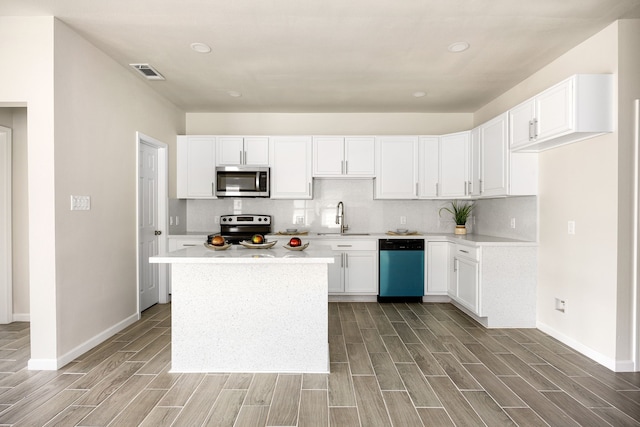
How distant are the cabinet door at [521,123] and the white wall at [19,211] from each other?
511 cm

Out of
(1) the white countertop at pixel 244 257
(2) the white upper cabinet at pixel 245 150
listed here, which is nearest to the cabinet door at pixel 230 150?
(2) the white upper cabinet at pixel 245 150

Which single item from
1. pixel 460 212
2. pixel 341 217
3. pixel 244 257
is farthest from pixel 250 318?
pixel 460 212

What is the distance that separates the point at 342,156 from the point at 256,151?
1214 mm

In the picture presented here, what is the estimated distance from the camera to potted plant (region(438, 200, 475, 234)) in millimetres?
4922

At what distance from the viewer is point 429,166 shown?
16.4 feet

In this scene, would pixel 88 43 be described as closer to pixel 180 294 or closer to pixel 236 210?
pixel 180 294

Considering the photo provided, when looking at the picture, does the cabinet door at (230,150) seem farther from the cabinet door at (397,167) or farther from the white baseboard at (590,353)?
the white baseboard at (590,353)

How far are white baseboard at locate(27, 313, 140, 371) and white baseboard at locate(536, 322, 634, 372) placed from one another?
167 inches

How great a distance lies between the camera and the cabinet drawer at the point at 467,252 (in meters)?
3.84

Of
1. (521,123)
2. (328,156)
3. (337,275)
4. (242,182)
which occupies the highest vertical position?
(521,123)

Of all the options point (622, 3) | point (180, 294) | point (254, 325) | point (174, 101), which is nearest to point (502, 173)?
point (622, 3)

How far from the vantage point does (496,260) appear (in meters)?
3.75

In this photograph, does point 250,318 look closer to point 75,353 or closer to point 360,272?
point 75,353

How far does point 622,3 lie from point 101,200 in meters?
4.41
